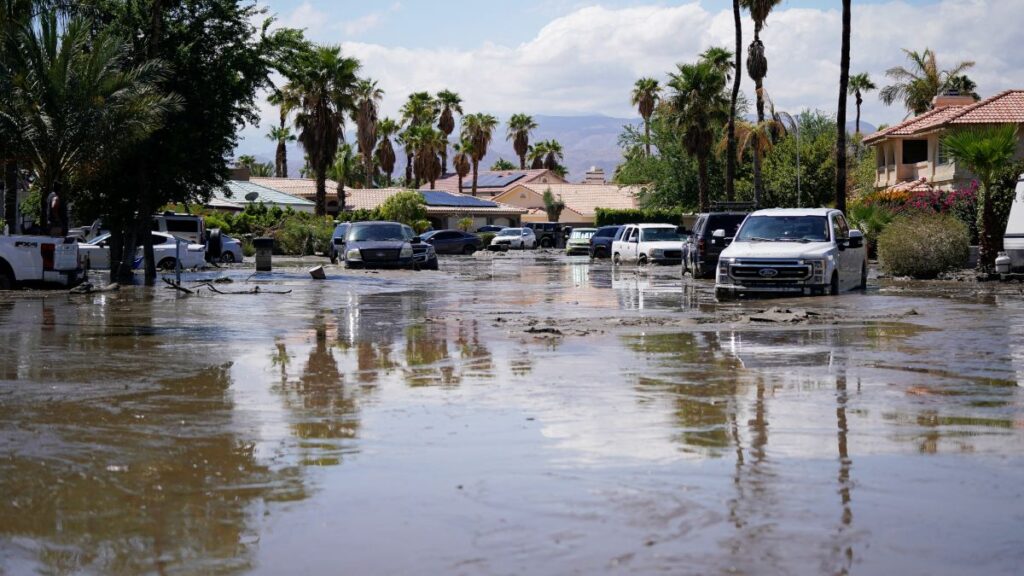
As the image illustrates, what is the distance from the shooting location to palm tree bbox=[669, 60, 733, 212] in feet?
211

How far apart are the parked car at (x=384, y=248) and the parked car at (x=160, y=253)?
200 inches

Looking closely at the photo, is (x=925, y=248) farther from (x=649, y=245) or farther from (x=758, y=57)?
(x=758, y=57)

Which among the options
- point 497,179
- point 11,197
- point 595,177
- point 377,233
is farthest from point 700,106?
point 595,177

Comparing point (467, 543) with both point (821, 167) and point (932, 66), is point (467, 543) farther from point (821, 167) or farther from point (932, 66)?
point (932, 66)

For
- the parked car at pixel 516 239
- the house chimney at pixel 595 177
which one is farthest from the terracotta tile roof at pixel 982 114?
the house chimney at pixel 595 177

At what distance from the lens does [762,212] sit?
79.0 ft

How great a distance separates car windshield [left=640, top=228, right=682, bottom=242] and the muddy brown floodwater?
28185mm

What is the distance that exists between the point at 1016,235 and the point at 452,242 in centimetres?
4259

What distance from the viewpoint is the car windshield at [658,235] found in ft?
147

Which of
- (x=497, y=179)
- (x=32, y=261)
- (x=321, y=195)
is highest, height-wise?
(x=497, y=179)

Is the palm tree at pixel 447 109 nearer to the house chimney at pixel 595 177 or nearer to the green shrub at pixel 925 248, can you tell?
the house chimney at pixel 595 177

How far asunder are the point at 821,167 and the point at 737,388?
62.7 m

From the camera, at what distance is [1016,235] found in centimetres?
2686

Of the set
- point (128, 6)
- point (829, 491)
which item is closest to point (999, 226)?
point (128, 6)
